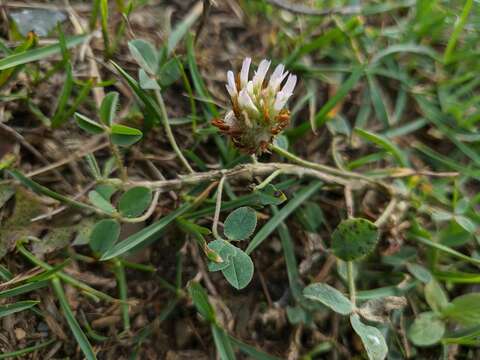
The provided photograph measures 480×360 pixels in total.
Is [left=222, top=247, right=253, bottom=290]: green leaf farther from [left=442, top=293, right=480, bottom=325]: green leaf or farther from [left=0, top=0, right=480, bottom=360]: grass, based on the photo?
[left=442, top=293, right=480, bottom=325]: green leaf

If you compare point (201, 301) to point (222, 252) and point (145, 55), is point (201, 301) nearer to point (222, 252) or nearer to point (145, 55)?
point (222, 252)

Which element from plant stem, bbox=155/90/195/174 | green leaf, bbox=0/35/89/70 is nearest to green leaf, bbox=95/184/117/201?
plant stem, bbox=155/90/195/174

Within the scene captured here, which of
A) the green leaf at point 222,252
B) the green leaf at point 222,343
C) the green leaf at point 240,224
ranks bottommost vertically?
the green leaf at point 222,343

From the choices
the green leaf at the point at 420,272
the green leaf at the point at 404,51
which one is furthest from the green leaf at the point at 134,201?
the green leaf at the point at 404,51

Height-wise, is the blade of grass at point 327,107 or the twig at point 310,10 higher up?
the twig at point 310,10

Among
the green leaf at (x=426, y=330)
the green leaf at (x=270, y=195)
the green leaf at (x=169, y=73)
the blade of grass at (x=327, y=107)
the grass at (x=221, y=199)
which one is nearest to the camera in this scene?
the green leaf at (x=270, y=195)

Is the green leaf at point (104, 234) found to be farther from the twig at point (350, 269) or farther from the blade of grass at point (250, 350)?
the twig at point (350, 269)
